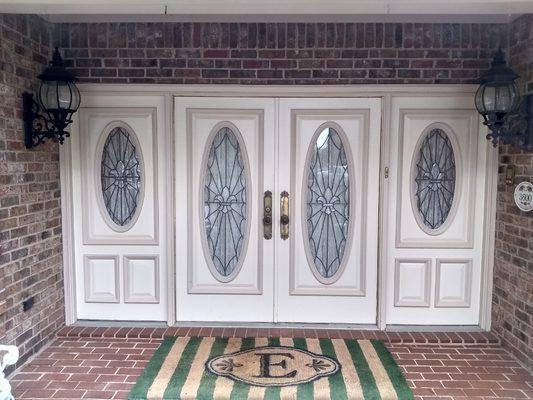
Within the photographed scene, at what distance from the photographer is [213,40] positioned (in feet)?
11.1

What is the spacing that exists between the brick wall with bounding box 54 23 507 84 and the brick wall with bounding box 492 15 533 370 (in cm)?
33

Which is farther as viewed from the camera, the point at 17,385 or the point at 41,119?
the point at 41,119

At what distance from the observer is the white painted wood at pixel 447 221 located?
3424 mm

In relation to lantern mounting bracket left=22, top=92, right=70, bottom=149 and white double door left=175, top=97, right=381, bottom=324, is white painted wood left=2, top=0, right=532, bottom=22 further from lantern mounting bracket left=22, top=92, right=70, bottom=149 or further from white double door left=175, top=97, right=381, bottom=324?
white double door left=175, top=97, right=381, bottom=324

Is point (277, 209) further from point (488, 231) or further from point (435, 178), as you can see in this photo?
point (488, 231)

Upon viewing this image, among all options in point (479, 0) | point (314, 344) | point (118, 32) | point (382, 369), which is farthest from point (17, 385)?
point (479, 0)

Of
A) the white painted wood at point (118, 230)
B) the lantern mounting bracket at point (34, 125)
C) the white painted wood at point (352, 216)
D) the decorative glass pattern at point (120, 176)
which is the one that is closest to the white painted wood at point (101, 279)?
the white painted wood at point (118, 230)

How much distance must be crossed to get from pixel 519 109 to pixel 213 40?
2324 mm

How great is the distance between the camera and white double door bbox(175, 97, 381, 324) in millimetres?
3449

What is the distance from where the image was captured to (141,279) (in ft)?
11.8

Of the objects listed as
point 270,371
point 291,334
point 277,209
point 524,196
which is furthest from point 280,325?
point 524,196

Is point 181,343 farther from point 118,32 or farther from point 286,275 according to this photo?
point 118,32

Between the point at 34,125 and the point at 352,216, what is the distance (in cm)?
251

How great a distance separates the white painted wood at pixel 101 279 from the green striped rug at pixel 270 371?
0.69 metres
